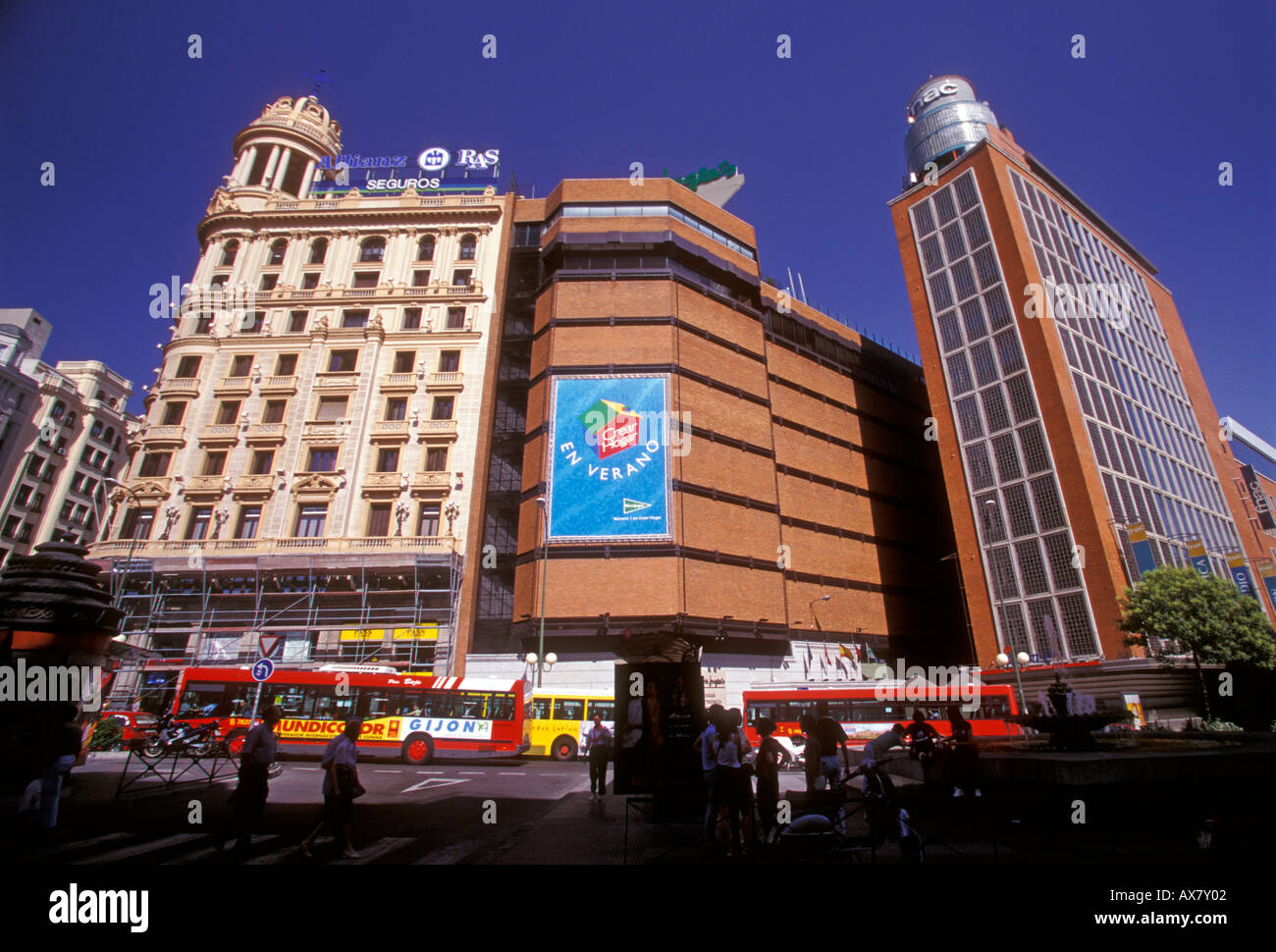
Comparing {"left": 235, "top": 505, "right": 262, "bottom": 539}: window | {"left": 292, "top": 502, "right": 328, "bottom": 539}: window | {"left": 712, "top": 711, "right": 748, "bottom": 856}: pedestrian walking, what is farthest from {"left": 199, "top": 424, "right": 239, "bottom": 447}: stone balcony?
{"left": 712, "top": 711, "right": 748, "bottom": 856}: pedestrian walking

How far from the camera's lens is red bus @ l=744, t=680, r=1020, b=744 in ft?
84.1

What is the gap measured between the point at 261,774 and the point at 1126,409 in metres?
53.5

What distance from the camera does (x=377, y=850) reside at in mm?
8391

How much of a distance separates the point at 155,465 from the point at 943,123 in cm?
6943

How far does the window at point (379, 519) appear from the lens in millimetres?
35156

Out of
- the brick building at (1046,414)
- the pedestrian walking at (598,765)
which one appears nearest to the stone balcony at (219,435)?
the pedestrian walking at (598,765)

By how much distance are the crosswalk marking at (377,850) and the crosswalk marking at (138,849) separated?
8.55 ft

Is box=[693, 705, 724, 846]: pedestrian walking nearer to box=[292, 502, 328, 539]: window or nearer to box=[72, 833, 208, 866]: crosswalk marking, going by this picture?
box=[72, 833, 208, 866]: crosswalk marking

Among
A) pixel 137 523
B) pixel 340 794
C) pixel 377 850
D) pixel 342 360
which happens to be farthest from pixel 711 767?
pixel 137 523

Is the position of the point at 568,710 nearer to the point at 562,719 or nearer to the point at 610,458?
the point at 562,719
